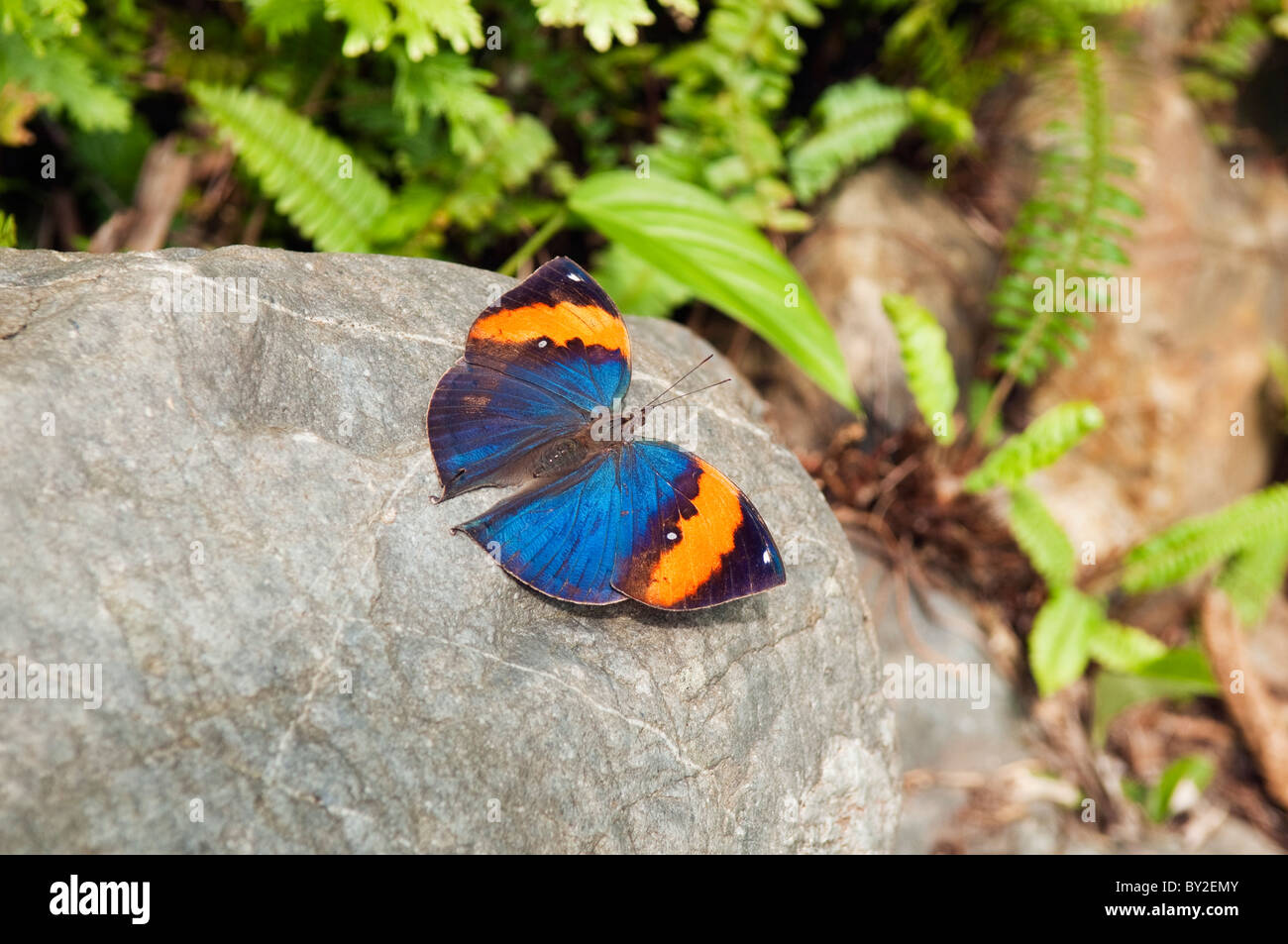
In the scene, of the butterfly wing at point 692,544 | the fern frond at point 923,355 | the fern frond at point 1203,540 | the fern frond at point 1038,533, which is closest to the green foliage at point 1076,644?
the fern frond at point 1038,533

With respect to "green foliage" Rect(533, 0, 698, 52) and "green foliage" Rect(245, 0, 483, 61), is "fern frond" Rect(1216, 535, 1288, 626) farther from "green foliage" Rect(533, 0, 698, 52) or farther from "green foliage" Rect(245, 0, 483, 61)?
"green foliage" Rect(245, 0, 483, 61)

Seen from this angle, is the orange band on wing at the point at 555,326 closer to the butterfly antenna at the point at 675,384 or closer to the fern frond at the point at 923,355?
the butterfly antenna at the point at 675,384

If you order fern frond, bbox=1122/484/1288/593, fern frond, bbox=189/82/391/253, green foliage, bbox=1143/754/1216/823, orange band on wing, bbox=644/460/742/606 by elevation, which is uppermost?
fern frond, bbox=189/82/391/253

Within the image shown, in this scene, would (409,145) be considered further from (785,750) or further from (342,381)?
(785,750)

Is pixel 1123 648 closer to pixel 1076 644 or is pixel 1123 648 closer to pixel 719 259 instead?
pixel 1076 644

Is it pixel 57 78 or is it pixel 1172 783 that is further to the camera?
pixel 1172 783

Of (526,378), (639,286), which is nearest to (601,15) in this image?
(639,286)

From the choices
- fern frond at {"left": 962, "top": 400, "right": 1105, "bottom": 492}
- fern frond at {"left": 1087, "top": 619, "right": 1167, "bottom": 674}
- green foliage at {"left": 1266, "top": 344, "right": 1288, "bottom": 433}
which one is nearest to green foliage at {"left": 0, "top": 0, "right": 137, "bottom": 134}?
fern frond at {"left": 962, "top": 400, "right": 1105, "bottom": 492}

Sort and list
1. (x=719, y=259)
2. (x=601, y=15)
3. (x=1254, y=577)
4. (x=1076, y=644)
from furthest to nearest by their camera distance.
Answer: (x=1254, y=577), (x=1076, y=644), (x=719, y=259), (x=601, y=15)
